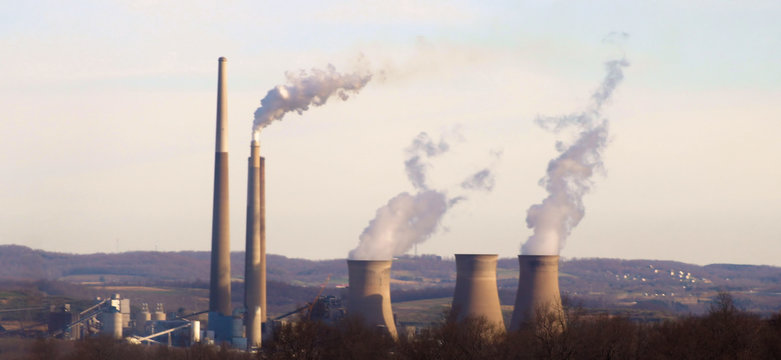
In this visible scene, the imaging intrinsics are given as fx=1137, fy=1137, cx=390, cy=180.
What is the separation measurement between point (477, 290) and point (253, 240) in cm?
1770

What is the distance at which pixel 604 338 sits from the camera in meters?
35.5

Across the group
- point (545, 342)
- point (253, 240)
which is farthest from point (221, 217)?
point (545, 342)

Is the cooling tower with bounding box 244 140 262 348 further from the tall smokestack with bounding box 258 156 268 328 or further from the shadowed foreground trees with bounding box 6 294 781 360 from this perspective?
the shadowed foreground trees with bounding box 6 294 781 360

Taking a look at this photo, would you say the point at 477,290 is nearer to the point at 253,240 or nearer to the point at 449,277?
the point at 253,240

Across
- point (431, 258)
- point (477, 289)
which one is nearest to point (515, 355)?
point (477, 289)

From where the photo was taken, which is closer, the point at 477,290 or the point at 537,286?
the point at 537,286

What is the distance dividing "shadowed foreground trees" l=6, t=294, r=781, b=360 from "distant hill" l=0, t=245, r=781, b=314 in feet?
235

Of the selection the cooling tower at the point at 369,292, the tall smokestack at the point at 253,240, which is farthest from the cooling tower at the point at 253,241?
the cooling tower at the point at 369,292

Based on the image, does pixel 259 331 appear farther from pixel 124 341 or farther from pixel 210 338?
pixel 124 341

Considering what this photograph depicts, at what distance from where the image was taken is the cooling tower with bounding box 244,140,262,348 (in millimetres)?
60312

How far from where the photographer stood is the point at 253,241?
200 ft

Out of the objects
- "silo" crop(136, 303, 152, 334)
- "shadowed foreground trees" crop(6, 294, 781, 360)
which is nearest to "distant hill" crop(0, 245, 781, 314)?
"silo" crop(136, 303, 152, 334)

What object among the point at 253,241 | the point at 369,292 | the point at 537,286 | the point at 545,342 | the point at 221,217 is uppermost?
the point at 221,217

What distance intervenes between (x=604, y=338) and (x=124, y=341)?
27609mm
